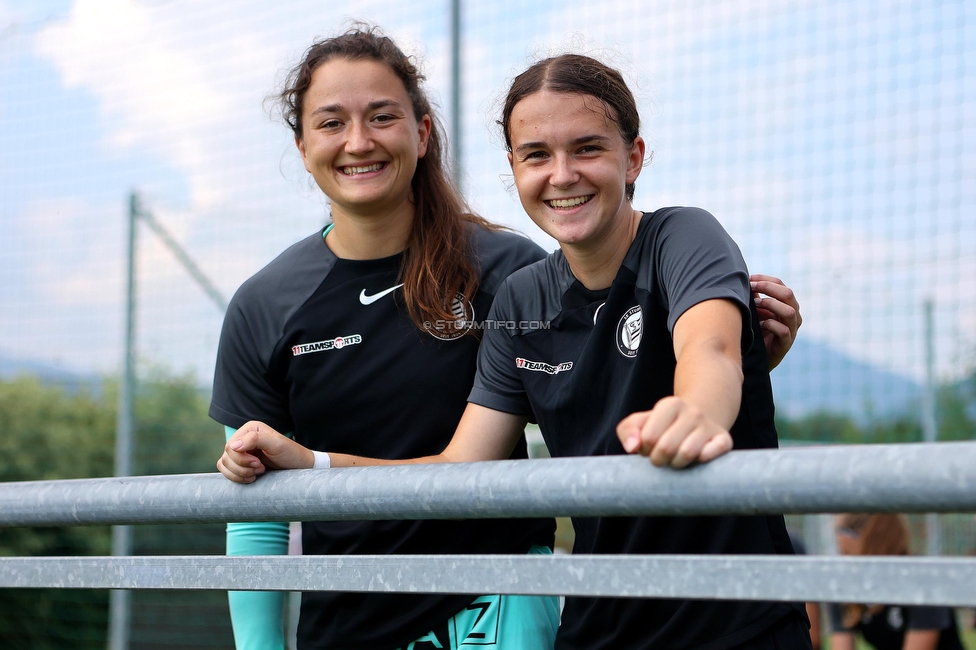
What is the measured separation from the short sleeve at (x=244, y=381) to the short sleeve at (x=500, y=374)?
427mm

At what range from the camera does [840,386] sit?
595 cm

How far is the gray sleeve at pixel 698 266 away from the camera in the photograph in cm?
134

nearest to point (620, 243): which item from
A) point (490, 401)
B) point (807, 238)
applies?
point (490, 401)

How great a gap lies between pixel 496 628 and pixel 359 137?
92cm

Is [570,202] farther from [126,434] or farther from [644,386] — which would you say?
[126,434]

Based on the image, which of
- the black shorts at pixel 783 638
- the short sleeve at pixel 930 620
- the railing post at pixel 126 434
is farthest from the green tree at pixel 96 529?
the black shorts at pixel 783 638

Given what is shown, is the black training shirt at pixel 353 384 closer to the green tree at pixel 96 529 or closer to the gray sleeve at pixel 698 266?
the gray sleeve at pixel 698 266

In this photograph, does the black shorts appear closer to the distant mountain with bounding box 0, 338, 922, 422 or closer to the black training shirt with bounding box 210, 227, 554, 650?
the black training shirt with bounding box 210, 227, 554, 650

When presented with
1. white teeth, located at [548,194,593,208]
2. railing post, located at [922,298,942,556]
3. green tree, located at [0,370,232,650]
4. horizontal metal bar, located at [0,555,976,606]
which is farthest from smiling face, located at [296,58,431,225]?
green tree, located at [0,370,232,650]

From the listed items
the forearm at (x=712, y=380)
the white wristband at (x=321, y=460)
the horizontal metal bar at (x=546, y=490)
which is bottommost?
the horizontal metal bar at (x=546, y=490)

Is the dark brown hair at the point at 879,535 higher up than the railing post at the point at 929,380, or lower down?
lower down

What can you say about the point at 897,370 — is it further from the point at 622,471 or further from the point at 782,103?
the point at 622,471

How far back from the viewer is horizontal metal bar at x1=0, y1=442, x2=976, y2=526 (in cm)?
79

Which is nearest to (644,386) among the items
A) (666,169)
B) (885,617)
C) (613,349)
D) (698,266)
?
(613,349)
